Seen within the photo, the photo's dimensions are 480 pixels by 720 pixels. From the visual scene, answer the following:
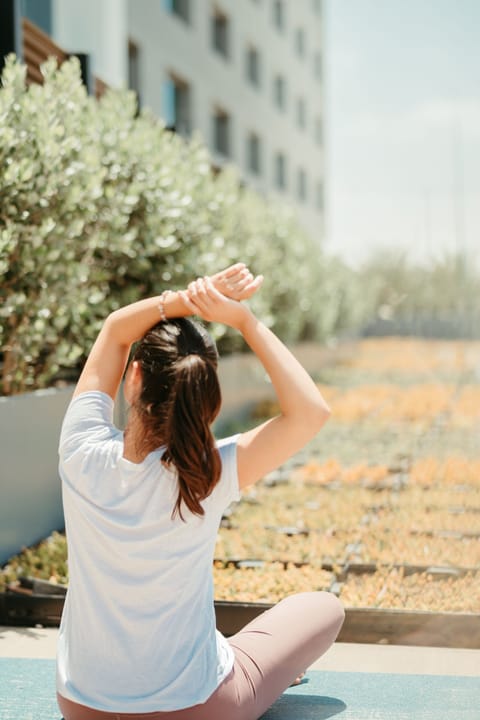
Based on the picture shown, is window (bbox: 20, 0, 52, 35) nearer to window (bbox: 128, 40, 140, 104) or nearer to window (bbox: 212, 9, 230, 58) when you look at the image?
window (bbox: 128, 40, 140, 104)

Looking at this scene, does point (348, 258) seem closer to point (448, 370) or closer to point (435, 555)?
point (448, 370)

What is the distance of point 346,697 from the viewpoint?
11.6ft

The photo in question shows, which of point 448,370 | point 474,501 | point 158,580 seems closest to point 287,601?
point 158,580

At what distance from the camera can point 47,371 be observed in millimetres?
6660

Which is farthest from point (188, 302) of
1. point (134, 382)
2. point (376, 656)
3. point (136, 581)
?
point (376, 656)

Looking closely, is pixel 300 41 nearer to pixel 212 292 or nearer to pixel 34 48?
pixel 34 48

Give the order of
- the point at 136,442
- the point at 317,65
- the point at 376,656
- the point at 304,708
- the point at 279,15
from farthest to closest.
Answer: the point at 317,65, the point at 279,15, the point at 376,656, the point at 304,708, the point at 136,442

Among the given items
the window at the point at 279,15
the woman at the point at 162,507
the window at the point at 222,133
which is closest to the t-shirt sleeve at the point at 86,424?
the woman at the point at 162,507

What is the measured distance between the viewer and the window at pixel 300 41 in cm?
3756

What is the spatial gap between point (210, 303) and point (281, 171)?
3382cm

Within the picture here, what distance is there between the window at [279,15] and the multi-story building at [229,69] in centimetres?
5

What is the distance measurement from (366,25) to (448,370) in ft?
A: 42.2

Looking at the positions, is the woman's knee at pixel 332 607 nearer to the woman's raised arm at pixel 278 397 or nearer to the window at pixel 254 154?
the woman's raised arm at pixel 278 397

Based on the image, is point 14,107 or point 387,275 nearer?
point 14,107
